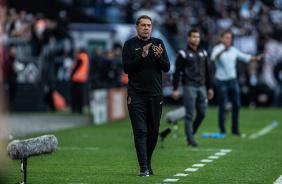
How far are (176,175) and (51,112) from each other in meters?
17.6

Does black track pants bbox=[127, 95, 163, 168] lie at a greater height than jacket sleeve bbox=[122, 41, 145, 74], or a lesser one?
lesser

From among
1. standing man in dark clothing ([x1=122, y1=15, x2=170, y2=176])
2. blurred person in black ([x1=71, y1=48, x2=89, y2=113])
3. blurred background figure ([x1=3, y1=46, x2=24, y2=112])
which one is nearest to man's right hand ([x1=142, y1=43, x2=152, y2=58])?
standing man in dark clothing ([x1=122, y1=15, x2=170, y2=176])

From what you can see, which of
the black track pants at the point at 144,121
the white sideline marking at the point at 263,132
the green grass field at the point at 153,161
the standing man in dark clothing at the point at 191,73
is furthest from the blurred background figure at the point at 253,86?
the black track pants at the point at 144,121

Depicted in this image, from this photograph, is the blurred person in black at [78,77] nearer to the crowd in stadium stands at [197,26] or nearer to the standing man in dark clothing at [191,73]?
the crowd in stadium stands at [197,26]

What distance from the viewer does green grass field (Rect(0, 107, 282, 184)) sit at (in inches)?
389

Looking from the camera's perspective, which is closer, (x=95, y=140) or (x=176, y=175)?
(x=176, y=175)

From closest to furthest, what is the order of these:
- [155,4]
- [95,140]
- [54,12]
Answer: [95,140] < [54,12] < [155,4]

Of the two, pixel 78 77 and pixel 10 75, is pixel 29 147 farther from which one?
pixel 78 77

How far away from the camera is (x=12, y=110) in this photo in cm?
2578

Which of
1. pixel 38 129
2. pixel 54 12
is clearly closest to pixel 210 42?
pixel 54 12

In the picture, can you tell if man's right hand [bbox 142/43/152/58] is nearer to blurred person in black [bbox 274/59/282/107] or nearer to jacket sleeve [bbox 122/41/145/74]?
jacket sleeve [bbox 122/41/145/74]

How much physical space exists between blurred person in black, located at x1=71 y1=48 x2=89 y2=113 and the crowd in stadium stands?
2.16m

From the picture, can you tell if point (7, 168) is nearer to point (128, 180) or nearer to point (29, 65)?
point (128, 180)

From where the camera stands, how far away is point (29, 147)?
8.80 meters
